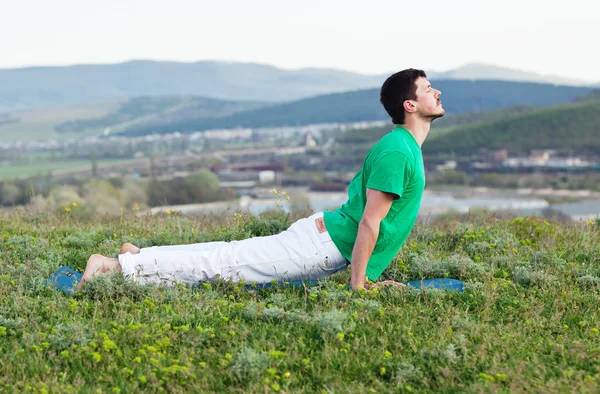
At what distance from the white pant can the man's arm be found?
331 mm

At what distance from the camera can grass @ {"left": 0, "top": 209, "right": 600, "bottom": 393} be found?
3.99 metres

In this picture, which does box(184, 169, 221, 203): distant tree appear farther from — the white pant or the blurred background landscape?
the white pant

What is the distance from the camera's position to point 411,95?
222 inches

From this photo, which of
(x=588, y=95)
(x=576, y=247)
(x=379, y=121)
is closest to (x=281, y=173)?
(x=379, y=121)

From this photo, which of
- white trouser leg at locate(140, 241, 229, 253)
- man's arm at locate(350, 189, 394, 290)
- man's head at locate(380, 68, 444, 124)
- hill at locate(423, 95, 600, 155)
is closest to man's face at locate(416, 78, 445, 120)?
man's head at locate(380, 68, 444, 124)

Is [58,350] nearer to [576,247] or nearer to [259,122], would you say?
[576,247]

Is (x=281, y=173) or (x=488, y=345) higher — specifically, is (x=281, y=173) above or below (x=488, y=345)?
below

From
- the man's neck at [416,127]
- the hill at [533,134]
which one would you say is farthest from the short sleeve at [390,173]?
the hill at [533,134]

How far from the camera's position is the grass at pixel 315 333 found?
13.1ft

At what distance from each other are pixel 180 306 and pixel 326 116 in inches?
7317

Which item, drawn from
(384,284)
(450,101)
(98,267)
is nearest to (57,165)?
(450,101)

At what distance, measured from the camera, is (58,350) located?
4383 millimetres

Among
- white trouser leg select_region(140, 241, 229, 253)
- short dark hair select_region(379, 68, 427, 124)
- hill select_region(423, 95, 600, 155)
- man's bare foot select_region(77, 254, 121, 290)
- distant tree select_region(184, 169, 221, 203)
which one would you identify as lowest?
hill select_region(423, 95, 600, 155)

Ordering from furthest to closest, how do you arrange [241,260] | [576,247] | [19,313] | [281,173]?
[281,173], [576,247], [241,260], [19,313]
